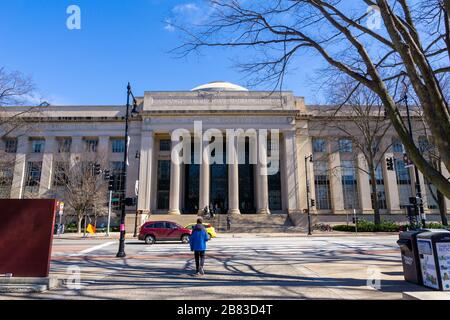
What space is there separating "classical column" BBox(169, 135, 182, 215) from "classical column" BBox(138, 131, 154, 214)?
Result: 10.7ft

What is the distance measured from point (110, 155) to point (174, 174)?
1211 centimetres

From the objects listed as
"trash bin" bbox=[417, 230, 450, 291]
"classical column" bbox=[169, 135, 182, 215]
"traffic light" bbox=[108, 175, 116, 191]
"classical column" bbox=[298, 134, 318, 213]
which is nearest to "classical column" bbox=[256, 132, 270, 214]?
"classical column" bbox=[298, 134, 318, 213]

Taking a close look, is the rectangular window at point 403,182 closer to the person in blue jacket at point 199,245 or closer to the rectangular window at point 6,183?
the person in blue jacket at point 199,245

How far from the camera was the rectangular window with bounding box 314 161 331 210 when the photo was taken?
150 ft

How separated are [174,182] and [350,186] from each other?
27.3m

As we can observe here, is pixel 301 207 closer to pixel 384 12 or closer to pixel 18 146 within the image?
pixel 384 12

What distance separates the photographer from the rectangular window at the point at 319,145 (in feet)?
158

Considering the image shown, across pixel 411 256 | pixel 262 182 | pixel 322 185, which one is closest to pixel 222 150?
pixel 262 182

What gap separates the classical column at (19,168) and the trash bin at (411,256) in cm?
5329

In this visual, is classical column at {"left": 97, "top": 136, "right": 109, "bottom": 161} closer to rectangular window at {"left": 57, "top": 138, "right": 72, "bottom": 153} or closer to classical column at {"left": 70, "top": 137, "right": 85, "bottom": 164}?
classical column at {"left": 70, "top": 137, "right": 85, "bottom": 164}

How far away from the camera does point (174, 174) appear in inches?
1732

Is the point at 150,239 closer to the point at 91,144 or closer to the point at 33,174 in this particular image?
the point at 91,144

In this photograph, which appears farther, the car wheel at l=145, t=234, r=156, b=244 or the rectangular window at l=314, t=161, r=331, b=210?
the rectangular window at l=314, t=161, r=331, b=210

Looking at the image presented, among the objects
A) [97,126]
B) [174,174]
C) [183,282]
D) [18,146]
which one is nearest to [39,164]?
[18,146]
